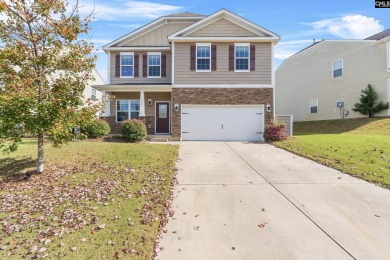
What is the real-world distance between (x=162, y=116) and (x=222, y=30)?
22.2 feet

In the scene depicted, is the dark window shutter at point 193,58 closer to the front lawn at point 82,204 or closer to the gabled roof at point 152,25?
the gabled roof at point 152,25

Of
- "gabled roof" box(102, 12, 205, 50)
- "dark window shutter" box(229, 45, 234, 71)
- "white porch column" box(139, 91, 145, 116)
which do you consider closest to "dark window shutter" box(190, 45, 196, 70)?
"dark window shutter" box(229, 45, 234, 71)

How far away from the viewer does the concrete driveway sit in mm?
3852

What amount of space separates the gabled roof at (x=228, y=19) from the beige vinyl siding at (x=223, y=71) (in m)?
0.49

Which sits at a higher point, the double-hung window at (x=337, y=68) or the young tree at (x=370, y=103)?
the double-hung window at (x=337, y=68)

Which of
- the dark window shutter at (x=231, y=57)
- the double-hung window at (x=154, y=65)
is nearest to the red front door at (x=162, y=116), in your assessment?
the double-hung window at (x=154, y=65)

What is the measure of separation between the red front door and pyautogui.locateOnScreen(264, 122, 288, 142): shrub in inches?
265

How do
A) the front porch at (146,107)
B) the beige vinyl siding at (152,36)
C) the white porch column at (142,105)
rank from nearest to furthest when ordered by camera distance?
the white porch column at (142,105) → the front porch at (146,107) → the beige vinyl siding at (152,36)

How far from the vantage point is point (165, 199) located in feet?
19.1

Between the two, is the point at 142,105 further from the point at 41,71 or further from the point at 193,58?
the point at 41,71

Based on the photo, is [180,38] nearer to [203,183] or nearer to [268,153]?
[268,153]

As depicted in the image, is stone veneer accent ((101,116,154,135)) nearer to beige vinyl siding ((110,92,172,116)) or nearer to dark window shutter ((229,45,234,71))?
beige vinyl siding ((110,92,172,116))

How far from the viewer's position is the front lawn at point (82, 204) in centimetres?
387

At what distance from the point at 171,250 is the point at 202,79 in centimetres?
1283
